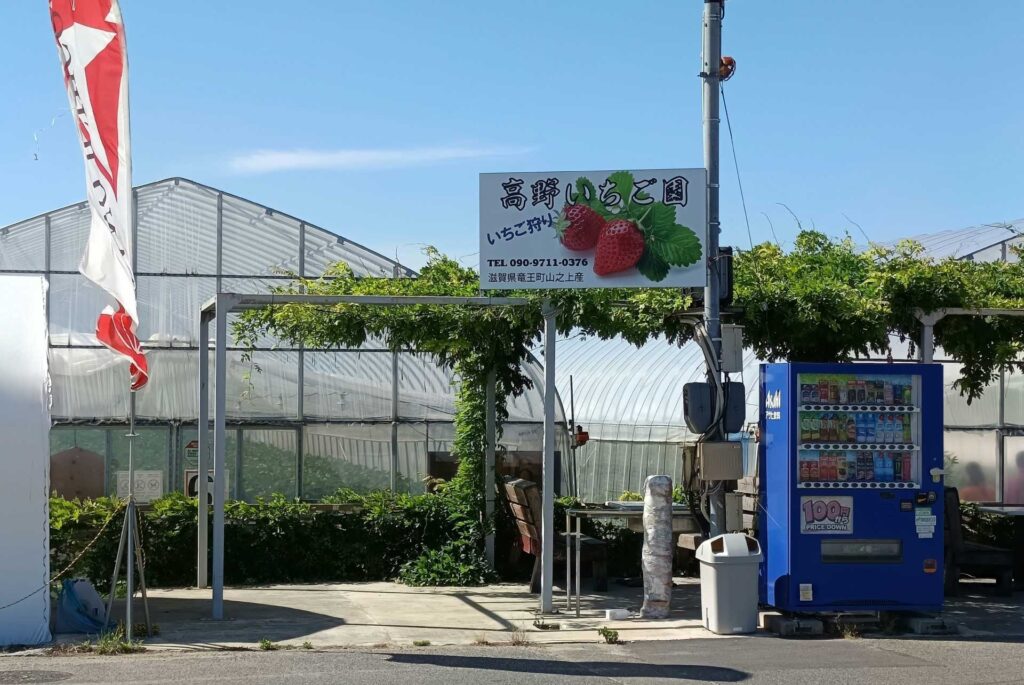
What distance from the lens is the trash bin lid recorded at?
11048 millimetres

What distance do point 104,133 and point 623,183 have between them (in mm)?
4515

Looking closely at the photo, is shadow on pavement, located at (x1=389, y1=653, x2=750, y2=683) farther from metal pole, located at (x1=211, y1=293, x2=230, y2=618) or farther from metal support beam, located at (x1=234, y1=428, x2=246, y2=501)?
metal support beam, located at (x1=234, y1=428, x2=246, y2=501)

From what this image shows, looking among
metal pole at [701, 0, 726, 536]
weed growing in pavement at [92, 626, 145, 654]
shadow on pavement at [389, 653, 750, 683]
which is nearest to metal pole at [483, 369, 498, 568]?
Answer: metal pole at [701, 0, 726, 536]

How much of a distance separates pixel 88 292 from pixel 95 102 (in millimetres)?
9950

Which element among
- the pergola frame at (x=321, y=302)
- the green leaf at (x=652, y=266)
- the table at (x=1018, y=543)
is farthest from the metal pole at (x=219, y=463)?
the table at (x=1018, y=543)

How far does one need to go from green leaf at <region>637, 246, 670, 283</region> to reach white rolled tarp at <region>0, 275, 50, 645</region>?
5.21 m

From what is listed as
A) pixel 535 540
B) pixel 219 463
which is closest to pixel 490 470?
pixel 535 540

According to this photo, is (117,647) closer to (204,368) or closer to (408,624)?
(408,624)

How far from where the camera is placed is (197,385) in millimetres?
19719

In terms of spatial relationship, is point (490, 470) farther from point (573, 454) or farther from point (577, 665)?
point (577, 665)

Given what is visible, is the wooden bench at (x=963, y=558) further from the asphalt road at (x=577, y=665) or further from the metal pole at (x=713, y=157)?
the metal pole at (x=713, y=157)

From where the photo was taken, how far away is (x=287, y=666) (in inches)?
368

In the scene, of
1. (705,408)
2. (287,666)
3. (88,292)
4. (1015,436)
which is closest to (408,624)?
(287,666)

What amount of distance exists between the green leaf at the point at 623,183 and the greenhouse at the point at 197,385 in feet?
26.8
